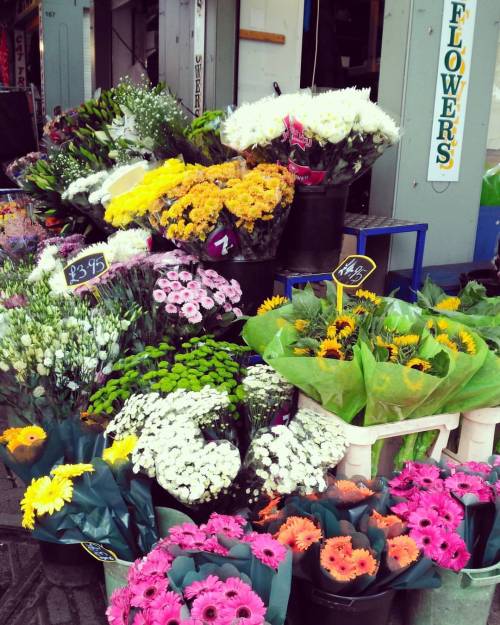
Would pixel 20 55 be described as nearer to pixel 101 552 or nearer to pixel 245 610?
pixel 101 552

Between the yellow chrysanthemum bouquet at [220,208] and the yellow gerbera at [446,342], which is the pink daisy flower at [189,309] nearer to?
the yellow chrysanthemum bouquet at [220,208]

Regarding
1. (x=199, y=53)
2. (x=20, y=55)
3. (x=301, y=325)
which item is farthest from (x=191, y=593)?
(x=20, y=55)

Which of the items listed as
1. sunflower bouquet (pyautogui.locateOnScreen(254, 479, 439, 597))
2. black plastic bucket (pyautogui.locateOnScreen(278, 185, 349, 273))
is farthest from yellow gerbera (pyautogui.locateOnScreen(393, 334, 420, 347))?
black plastic bucket (pyautogui.locateOnScreen(278, 185, 349, 273))

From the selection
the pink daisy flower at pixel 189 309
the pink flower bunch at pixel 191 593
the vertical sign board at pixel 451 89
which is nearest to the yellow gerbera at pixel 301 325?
the pink daisy flower at pixel 189 309

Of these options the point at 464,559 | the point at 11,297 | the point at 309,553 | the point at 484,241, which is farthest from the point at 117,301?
the point at 484,241

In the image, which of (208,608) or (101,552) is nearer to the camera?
(208,608)

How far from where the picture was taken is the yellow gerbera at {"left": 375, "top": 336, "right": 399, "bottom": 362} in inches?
72.6

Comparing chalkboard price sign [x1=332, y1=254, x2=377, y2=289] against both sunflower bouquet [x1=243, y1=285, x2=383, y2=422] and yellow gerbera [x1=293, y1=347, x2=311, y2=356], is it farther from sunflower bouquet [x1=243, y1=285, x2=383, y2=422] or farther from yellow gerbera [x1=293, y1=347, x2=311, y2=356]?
yellow gerbera [x1=293, y1=347, x2=311, y2=356]

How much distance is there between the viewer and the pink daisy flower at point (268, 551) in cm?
139

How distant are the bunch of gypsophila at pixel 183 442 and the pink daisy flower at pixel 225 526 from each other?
0.21ft

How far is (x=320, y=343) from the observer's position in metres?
1.96

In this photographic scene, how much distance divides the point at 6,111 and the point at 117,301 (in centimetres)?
516

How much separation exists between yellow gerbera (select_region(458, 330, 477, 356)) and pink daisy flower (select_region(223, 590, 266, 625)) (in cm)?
104

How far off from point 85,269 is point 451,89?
2656 mm
